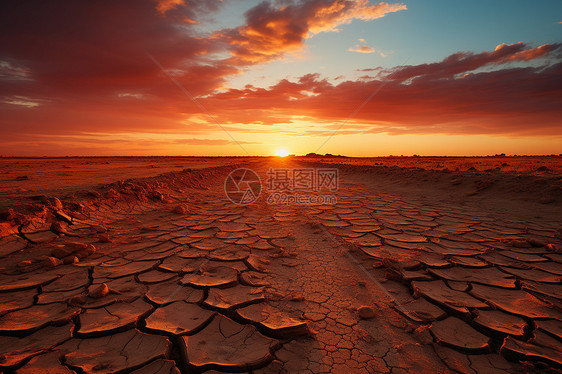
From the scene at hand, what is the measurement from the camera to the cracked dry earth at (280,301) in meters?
1.15

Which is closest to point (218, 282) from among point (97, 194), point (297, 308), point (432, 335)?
point (297, 308)

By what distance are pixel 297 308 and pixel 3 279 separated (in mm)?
2176

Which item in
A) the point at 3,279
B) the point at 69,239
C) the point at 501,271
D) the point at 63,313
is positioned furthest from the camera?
the point at 69,239

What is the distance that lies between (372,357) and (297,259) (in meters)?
1.18

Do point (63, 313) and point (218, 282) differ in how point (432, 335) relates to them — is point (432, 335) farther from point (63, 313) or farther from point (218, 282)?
point (63, 313)

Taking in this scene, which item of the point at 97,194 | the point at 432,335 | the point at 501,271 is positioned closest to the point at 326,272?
the point at 432,335

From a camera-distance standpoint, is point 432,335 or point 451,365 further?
point 432,335

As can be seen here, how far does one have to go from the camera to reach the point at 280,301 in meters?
1.60

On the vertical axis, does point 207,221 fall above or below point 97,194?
below

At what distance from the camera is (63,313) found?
1454 millimetres

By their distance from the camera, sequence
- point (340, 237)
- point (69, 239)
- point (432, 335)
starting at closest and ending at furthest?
point (432, 335), point (69, 239), point (340, 237)

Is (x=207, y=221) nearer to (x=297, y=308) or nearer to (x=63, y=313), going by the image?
(x=63, y=313)

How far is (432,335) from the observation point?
1.30m

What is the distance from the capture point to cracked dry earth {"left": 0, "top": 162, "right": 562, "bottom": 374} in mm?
1148
